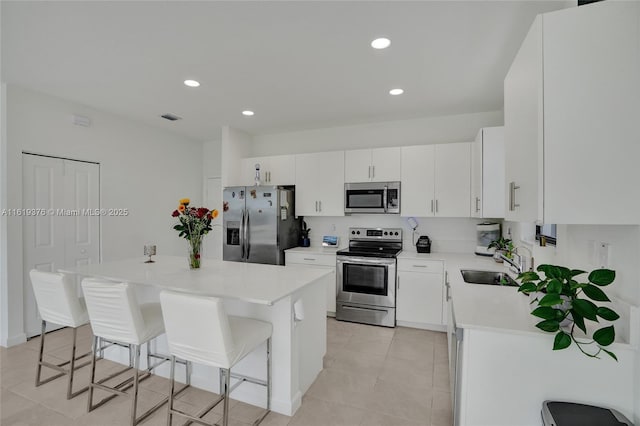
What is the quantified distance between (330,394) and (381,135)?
131 inches

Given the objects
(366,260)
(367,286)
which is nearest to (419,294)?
(367,286)

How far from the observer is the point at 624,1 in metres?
1.26

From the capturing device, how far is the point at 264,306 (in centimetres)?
216

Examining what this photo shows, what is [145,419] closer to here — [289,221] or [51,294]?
[51,294]

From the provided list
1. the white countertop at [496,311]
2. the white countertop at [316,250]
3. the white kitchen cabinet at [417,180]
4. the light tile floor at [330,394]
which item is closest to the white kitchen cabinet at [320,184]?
the white countertop at [316,250]

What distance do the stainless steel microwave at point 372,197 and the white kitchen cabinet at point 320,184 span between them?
12 cm

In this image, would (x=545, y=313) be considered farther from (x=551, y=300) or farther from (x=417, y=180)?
(x=417, y=180)

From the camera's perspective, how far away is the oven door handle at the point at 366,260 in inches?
144

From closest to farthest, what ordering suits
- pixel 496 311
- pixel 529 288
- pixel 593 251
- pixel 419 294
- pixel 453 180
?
pixel 529 288 → pixel 593 251 → pixel 496 311 → pixel 419 294 → pixel 453 180

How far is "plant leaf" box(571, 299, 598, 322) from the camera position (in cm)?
125

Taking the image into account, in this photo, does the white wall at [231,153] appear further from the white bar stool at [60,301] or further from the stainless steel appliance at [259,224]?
the white bar stool at [60,301]

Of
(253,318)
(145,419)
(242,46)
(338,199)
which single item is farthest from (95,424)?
(338,199)

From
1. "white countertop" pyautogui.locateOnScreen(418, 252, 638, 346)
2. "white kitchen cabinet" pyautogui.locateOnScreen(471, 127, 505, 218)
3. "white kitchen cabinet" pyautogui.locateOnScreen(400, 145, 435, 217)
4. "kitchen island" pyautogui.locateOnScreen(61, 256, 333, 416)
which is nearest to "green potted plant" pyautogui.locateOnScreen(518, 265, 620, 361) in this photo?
"white countertop" pyautogui.locateOnScreen(418, 252, 638, 346)

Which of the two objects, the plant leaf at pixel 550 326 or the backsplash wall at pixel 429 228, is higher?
the backsplash wall at pixel 429 228
